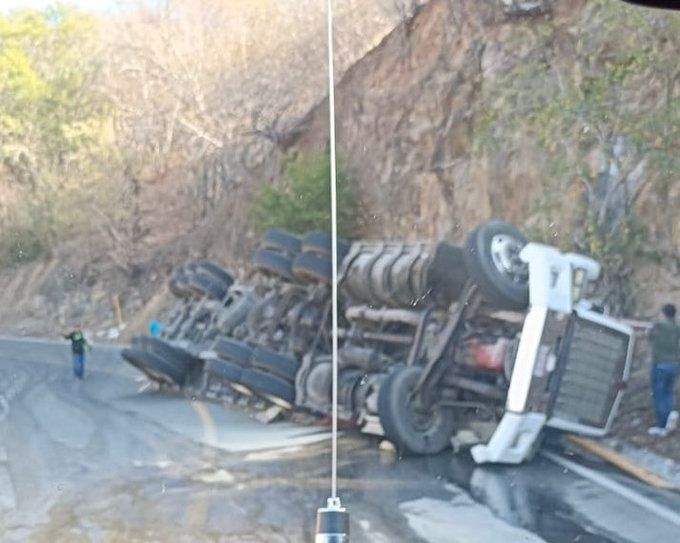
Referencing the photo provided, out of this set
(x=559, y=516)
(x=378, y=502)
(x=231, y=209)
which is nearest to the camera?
(x=559, y=516)

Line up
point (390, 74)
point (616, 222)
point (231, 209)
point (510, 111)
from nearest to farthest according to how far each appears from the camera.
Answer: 1. point (616, 222)
2. point (510, 111)
3. point (390, 74)
4. point (231, 209)

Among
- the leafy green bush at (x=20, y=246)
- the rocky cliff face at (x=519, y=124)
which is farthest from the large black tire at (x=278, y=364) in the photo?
the leafy green bush at (x=20, y=246)

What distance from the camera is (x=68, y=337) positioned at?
91.9 ft

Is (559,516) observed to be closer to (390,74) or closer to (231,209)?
(390,74)

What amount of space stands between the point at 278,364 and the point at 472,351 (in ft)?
12.6

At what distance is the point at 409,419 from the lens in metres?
13.1

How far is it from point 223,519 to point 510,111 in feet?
36.1

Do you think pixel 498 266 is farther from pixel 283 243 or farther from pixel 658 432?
pixel 283 243

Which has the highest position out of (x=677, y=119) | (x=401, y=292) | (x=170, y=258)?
(x=677, y=119)

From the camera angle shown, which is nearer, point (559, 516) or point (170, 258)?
point (559, 516)

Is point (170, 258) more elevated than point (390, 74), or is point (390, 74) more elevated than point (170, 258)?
point (390, 74)

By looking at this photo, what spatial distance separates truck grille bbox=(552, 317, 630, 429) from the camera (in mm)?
12180

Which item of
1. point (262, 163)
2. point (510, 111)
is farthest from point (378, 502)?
point (262, 163)

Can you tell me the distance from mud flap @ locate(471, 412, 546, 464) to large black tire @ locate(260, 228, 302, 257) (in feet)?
22.5
